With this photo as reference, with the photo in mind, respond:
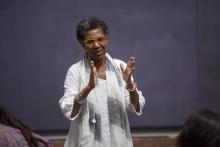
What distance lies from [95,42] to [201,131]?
3.46 feet

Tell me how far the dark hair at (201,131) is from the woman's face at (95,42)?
3.25 feet

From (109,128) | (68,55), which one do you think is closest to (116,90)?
(109,128)

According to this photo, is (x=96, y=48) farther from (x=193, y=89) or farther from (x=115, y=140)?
(x=193, y=89)

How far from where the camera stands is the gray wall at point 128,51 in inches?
142

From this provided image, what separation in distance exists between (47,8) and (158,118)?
1.26 metres

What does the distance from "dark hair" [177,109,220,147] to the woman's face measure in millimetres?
991

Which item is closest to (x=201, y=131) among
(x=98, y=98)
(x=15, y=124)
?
(x=15, y=124)

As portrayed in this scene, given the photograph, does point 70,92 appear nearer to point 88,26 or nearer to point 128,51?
point 88,26

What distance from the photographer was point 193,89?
378cm

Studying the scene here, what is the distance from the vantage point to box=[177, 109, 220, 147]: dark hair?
142 centimetres

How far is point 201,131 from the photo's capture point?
1.43 metres

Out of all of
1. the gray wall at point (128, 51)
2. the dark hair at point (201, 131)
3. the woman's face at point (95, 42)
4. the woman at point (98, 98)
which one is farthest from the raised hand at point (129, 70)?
the gray wall at point (128, 51)

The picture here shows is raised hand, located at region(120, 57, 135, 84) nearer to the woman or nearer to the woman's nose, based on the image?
the woman

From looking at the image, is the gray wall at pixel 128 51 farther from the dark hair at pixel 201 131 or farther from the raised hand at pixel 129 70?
the dark hair at pixel 201 131
